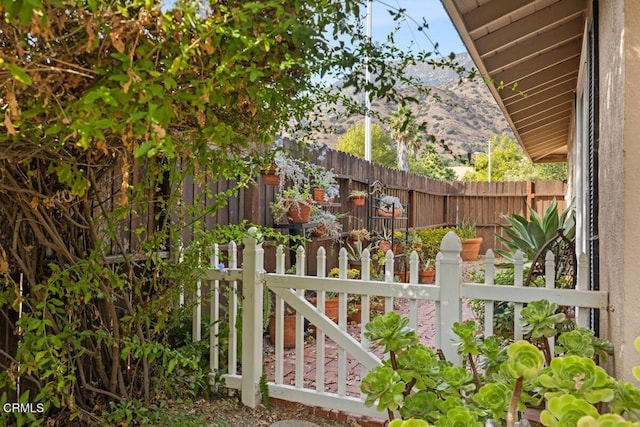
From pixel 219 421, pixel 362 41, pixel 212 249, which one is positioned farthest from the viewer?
pixel 212 249

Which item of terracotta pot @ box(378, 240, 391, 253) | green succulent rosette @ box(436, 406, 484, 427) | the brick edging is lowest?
the brick edging

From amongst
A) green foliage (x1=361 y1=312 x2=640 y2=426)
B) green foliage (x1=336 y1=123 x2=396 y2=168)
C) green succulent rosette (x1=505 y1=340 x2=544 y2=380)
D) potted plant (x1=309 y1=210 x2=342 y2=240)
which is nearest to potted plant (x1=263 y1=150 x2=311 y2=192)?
potted plant (x1=309 y1=210 x2=342 y2=240)

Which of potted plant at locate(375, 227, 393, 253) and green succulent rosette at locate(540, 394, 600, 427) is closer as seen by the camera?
green succulent rosette at locate(540, 394, 600, 427)

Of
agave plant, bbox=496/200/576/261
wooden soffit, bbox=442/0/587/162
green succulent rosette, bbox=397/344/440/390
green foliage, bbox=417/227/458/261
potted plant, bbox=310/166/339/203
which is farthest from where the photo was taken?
green foliage, bbox=417/227/458/261

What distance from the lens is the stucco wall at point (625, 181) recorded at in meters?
1.62

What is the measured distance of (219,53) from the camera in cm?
137

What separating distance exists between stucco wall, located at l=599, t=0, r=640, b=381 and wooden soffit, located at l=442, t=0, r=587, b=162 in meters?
0.41

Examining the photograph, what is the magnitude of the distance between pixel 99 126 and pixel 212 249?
199 centimetres

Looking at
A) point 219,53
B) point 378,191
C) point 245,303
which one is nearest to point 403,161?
point 378,191

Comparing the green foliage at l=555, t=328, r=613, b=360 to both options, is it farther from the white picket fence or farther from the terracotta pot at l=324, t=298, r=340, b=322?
the terracotta pot at l=324, t=298, r=340, b=322

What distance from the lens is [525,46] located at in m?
3.71

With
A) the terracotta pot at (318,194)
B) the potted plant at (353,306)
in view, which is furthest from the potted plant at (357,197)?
the potted plant at (353,306)

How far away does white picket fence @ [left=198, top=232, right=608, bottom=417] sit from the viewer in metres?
2.57

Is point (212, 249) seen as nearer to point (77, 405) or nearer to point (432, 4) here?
point (77, 405)
